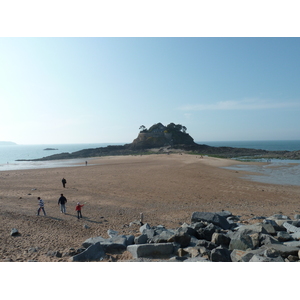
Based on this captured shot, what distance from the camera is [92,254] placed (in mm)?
6582

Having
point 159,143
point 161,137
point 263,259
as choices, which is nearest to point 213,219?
point 263,259

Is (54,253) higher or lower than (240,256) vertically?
lower

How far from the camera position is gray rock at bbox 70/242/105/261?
641 cm

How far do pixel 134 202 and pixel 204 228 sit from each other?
7.73 m

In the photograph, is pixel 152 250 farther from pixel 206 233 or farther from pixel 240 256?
pixel 206 233

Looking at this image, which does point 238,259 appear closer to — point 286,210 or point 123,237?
point 123,237

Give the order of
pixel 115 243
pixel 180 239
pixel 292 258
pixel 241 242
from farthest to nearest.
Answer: pixel 115 243, pixel 180 239, pixel 241 242, pixel 292 258

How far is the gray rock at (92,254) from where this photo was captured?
21.0ft

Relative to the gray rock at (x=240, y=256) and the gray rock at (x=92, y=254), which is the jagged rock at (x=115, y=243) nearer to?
the gray rock at (x=92, y=254)

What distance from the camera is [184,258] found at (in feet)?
20.2

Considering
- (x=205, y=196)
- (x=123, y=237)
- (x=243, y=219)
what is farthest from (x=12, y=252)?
(x=205, y=196)

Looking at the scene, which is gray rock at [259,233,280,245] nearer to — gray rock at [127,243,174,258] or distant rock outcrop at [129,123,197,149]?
gray rock at [127,243,174,258]

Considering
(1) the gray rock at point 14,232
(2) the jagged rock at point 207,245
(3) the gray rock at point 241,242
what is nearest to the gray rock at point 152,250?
(2) the jagged rock at point 207,245

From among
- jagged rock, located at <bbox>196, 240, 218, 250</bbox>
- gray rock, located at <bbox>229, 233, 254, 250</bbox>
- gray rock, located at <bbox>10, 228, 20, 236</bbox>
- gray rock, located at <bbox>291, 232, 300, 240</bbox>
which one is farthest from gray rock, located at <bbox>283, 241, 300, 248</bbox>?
gray rock, located at <bbox>10, 228, 20, 236</bbox>
